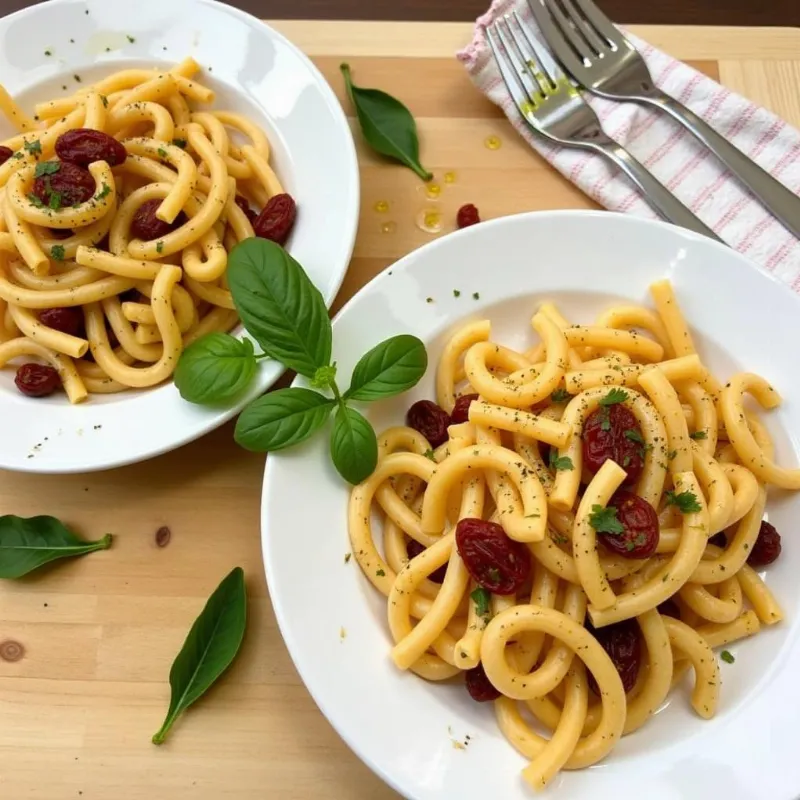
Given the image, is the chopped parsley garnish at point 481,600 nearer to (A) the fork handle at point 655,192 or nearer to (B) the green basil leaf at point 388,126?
(A) the fork handle at point 655,192

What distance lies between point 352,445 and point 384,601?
347 mm

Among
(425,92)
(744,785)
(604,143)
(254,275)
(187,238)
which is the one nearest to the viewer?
(744,785)

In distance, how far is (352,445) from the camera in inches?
61.2

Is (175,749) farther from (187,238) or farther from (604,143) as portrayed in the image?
(604,143)

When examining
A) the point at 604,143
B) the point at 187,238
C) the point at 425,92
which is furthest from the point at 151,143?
the point at 604,143

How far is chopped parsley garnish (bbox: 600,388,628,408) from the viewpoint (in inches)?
61.0

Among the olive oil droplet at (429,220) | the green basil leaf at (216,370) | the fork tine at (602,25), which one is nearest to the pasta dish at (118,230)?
the green basil leaf at (216,370)

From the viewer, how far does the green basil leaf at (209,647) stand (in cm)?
167

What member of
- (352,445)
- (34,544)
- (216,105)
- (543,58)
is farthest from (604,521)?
(216,105)

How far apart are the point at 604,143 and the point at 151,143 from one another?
111 cm

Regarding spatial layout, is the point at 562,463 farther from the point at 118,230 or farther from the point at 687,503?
the point at 118,230

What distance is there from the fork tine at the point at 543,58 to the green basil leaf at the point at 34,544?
160 centimetres

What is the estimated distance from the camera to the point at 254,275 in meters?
1.61

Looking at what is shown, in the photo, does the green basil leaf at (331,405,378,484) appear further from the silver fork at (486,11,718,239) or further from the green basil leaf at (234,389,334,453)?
the silver fork at (486,11,718,239)
